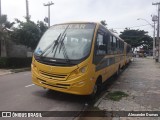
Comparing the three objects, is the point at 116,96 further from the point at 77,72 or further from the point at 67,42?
the point at 67,42

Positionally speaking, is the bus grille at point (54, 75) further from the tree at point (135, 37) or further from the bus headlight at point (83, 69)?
the tree at point (135, 37)

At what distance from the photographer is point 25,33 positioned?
25391mm

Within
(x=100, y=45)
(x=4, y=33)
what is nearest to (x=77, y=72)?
(x=100, y=45)

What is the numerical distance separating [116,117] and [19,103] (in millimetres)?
3009

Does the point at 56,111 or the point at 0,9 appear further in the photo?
the point at 0,9

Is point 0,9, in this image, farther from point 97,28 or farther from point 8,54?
point 97,28

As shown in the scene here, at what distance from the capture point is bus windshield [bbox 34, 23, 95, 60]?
24.2 feet

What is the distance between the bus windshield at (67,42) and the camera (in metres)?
7.37

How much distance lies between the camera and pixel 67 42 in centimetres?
768

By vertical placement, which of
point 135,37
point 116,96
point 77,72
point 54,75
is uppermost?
point 135,37

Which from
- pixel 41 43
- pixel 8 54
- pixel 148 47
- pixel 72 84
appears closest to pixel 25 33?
pixel 8 54

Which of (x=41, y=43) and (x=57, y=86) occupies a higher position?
(x=41, y=43)

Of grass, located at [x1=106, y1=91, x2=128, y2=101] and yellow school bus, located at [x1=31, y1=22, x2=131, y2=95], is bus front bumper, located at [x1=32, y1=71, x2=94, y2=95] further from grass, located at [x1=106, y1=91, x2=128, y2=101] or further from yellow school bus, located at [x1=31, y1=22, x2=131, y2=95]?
grass, located at [x1=106, y1=91, x2=128, y2=101]

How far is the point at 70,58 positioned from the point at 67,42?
73 cm
